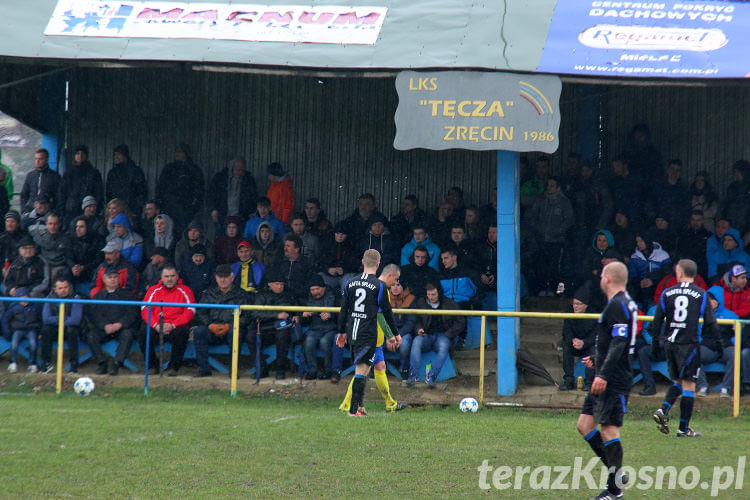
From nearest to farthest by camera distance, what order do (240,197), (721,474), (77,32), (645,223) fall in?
1. (721,474)
2. (77,32)
3. (645,223)
4. (240,197)

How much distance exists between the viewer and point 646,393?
1141 centimetres

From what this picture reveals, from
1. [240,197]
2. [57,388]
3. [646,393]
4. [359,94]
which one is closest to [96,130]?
[240,197]

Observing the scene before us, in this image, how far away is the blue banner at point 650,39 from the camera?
1179 centimetres

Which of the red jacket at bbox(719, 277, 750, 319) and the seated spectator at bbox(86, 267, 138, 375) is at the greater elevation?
the red jacket at bbox(719, 277, 750, 319)

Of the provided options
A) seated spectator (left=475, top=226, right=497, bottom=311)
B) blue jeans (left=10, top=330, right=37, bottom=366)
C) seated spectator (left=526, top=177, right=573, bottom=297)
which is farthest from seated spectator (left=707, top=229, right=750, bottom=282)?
blue jeans (left=10, top=330, right=37, bottom=366)

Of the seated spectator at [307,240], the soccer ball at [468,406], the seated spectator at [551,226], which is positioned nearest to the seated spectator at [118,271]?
the seated spectator at [307,240]

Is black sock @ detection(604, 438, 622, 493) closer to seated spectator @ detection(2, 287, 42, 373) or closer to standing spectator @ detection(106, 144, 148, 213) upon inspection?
seated spectator @ detection(2, 287, 42, 373)

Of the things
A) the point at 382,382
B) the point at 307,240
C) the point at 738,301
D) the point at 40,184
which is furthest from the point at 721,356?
the point at 40,184

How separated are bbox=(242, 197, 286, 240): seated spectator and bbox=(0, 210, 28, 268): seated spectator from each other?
3.41 metres

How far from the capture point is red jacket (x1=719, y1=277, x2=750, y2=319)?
11914 mm

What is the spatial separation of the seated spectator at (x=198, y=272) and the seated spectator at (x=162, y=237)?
2.58 feet

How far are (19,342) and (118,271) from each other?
5.47ft

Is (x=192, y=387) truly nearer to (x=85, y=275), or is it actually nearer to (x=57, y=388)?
(x=57, y=388)

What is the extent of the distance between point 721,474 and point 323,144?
1078 centimetres
